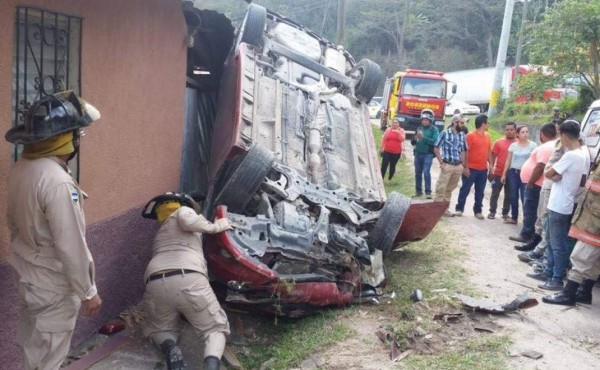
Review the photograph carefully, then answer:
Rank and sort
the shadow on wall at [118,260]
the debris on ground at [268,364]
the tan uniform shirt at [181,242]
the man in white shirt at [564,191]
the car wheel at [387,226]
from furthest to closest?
the car wheel at [387,226], the man in white shirt at [564,191], the shadow on wall at [118,260], the debris on ground at [268,364], the tan uniform shirt at [181,242]

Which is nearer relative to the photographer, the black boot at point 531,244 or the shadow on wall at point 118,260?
the shadow on wall at point 118,260

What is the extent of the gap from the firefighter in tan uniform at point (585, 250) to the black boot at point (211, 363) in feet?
10.1

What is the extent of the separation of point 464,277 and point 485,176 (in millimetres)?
3112

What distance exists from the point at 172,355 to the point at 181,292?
48 cm

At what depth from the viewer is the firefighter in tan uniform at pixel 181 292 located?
4.38 m

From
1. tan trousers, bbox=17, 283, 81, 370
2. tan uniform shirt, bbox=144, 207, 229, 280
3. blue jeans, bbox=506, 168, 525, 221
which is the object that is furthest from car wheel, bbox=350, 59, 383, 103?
tan trousers, bbox=17, 283, 81, 370

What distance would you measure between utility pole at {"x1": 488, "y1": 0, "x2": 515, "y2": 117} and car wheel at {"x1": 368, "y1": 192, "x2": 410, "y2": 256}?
→ 16248mm

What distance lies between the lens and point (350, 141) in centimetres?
695

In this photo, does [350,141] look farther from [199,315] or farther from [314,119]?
[199,315]

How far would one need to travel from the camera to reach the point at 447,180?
8758mm

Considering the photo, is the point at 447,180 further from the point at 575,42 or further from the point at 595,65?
the point at 575,42

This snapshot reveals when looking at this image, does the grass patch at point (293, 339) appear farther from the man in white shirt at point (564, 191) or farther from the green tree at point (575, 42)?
the green tree at point (575, 42)

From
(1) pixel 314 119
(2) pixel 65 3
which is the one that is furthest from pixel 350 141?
(2) pixel 65 3

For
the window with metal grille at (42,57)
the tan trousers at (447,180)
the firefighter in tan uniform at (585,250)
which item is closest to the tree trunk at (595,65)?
the tan trousers at (447,180)
